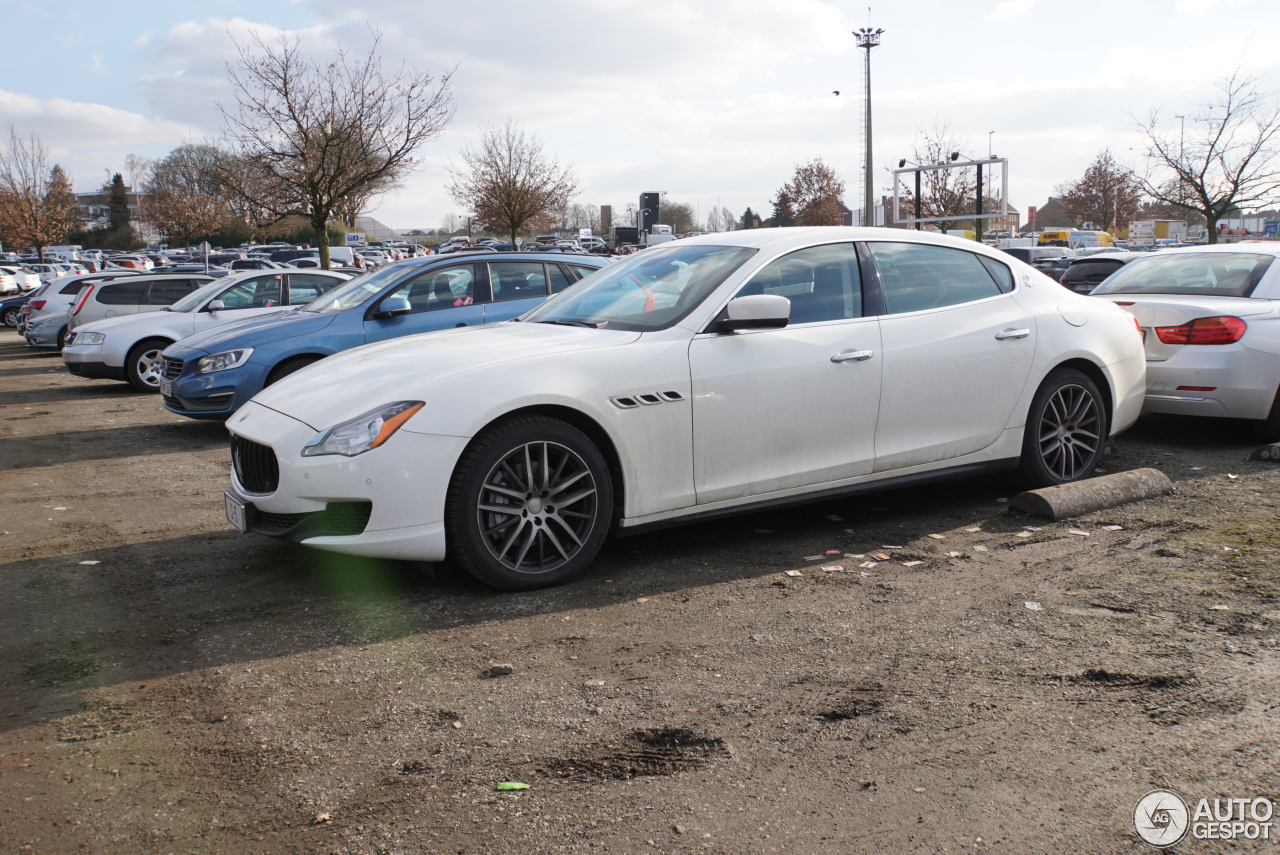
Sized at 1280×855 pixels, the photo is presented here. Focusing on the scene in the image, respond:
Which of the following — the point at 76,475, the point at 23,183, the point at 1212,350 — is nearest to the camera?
the point at 1212,350

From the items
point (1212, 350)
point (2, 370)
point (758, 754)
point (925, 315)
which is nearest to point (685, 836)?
point (758, 754)

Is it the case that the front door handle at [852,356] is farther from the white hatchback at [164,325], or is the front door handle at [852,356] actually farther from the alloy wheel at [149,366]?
the alloy wheel at [149,366]

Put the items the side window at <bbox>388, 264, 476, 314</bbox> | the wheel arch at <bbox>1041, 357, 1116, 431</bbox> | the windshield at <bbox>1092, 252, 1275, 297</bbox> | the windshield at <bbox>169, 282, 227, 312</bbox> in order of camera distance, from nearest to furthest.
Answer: the wheel arch at <bbox>1041, 357, 1116, 431</bbox>
the windshield at <bbox>1092, 252, 1275, 297</bbox>
the side window at <bbox>388, 264, 476, 314</bbox>
the windshield at <bbox>169, 282, 227, 312</bbox>

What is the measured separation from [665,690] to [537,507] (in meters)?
1.27

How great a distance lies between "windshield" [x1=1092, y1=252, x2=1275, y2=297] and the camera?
7.67 meters

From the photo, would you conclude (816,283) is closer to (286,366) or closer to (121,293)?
(286,366)

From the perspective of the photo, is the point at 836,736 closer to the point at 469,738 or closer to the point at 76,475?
the point at 469,738

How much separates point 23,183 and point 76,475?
57554mm

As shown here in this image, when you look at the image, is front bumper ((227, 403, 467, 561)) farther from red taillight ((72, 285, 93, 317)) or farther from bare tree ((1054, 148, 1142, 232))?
bare tree ((1054, 148, 1142, 232))

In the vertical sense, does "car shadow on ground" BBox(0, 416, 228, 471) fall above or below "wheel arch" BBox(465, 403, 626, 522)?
below

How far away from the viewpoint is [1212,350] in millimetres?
7211

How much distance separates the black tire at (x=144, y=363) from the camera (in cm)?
1341

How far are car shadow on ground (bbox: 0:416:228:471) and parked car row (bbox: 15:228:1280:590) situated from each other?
4.67 metres

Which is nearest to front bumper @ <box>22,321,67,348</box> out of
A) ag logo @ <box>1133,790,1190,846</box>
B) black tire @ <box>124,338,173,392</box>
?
black tire @ <box>124,338,173,392</box>
